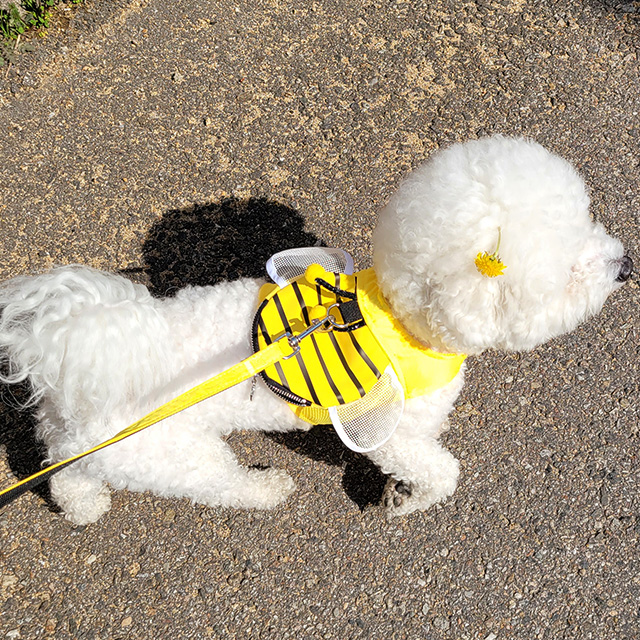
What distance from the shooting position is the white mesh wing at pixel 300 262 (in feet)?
7.84

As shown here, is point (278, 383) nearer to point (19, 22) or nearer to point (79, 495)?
point (79, 495)

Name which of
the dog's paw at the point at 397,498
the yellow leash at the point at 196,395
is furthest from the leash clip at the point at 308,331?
the dog's paw at the point at 397,498

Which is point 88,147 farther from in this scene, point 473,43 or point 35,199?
point 473,43

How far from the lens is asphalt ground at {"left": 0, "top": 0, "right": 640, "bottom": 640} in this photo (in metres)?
2.53

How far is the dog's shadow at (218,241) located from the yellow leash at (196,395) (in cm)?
144

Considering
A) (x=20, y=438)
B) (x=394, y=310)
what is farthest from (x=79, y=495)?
(x=394, y=310)

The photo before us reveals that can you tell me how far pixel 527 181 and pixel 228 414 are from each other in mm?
1357

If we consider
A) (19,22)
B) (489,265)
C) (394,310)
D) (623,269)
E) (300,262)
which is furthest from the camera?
(19,22)

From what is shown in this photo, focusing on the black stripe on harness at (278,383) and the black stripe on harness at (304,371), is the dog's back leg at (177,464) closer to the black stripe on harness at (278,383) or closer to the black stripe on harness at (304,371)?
the black stripe on harness at (278,383)

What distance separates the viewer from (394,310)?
196 centimetres

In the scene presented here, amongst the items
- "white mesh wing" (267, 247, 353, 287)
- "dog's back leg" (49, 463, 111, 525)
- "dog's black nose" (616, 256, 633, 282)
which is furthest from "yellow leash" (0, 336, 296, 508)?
"dog's black nose" (616, 256, 633, 282)

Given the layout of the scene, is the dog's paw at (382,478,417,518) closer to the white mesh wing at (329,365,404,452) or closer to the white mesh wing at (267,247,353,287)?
the white mesh wing at (329,365,404,452)

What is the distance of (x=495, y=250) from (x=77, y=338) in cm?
128

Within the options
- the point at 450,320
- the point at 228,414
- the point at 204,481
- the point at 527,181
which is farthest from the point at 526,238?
the point at 204,481
